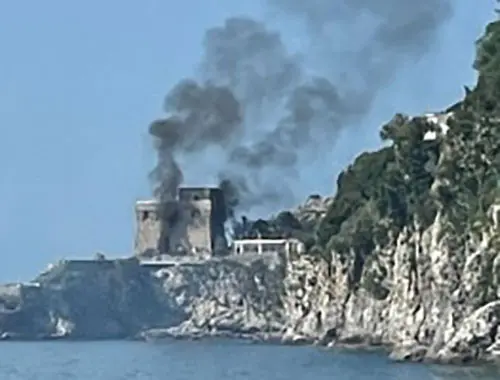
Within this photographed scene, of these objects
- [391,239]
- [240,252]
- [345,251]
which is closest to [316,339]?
[345,251]

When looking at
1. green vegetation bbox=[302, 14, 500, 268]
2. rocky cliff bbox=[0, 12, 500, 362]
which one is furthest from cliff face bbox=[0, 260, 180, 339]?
green vegetation bbox=[302, 14, 500, 268]

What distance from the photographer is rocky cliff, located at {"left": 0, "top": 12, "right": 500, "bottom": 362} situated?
97750 mm

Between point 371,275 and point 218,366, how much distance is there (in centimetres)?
2052

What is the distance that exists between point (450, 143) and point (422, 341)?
11857 mm

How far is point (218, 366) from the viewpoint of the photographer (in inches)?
4156

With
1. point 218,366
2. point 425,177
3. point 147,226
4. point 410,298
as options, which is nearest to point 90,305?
point 147,226

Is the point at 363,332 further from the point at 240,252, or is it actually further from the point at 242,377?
the point at 240,252

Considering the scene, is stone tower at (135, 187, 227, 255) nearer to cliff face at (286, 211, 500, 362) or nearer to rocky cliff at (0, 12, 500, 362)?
rocky cliff at (0, 12, 500, 362)

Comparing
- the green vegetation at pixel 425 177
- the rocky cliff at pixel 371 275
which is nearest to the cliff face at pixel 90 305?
the rocky cliff at pixel 371 275

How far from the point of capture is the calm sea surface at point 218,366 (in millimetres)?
87562

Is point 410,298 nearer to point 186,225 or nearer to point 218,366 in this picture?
point 218,366

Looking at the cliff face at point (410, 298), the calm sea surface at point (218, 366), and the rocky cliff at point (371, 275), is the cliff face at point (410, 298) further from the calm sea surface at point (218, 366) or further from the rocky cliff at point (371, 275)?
the calm sea surface at point (218, 366)

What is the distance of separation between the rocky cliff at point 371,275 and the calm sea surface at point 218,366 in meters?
2.65

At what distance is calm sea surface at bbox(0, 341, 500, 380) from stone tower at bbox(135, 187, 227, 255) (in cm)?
3926
